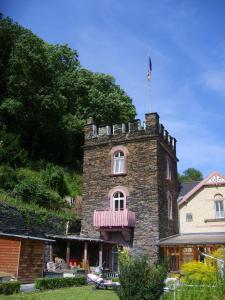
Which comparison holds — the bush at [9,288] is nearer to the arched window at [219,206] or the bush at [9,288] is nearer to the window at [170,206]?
the window at [170,206]

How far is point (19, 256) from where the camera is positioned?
16156mm

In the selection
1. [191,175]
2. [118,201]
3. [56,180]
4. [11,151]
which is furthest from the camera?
[191,175]

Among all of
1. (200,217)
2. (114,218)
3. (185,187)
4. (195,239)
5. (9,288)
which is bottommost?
(9,288)

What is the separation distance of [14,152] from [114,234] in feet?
37.4

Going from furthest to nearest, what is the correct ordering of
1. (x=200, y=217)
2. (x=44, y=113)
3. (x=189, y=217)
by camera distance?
(x=44, y=113)
(x=189, y=217)
(x=200, y=217)

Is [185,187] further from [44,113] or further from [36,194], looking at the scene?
[44,113]

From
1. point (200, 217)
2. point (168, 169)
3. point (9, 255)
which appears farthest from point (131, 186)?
point (9, 255)

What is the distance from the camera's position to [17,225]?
69.6ft

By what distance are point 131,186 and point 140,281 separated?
15.9m

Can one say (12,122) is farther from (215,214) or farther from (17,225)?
(215,214)

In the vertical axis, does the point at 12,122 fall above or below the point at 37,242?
above

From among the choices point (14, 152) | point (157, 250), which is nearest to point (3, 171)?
point (14, 152)

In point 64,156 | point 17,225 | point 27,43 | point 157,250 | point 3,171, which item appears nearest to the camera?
point 17,225

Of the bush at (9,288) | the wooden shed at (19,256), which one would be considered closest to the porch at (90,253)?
the wooden shed at (19,256)
